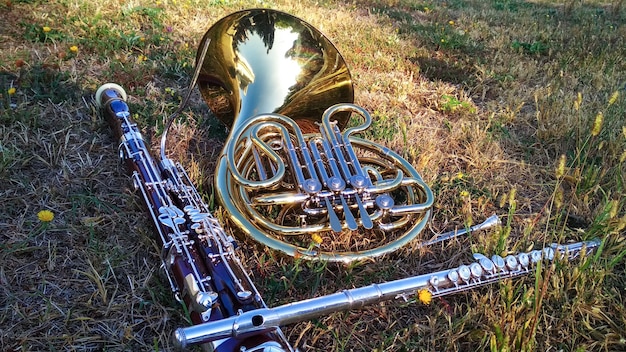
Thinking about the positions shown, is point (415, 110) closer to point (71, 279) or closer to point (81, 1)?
point (71, 279)

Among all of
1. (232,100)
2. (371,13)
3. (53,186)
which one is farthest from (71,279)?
(371,13)

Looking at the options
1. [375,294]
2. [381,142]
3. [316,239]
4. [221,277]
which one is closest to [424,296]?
[375,294]

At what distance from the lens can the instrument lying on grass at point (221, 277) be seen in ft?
3.90

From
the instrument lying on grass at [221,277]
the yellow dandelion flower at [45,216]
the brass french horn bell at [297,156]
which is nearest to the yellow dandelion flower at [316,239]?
the brass french horn bell at [297,156]

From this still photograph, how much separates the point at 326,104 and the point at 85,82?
1.31m

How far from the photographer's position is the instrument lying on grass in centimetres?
119

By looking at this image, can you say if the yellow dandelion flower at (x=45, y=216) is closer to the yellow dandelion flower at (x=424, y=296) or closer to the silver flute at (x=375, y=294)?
the silver flute at (x=375, y=294)

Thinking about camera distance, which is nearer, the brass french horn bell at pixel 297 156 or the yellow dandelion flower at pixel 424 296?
the yellow dandelion flower at pixel 424 296

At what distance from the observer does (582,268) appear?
5.24 ft

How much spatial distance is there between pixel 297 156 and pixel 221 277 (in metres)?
0.67

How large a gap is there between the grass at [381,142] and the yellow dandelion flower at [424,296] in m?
0.09

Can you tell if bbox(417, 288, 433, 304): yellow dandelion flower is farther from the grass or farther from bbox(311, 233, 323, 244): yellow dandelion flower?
bbox(311, 233, 323, 244): yellow dandelion flower

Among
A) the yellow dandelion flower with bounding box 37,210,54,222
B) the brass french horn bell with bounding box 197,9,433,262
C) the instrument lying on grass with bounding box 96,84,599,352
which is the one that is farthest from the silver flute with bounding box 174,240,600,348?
the yellow dandelion flower with bounding box 37,210,54,222

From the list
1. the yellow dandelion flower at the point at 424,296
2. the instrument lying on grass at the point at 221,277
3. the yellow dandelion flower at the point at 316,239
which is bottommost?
the yellow dandelion flower at the point at 424,296
